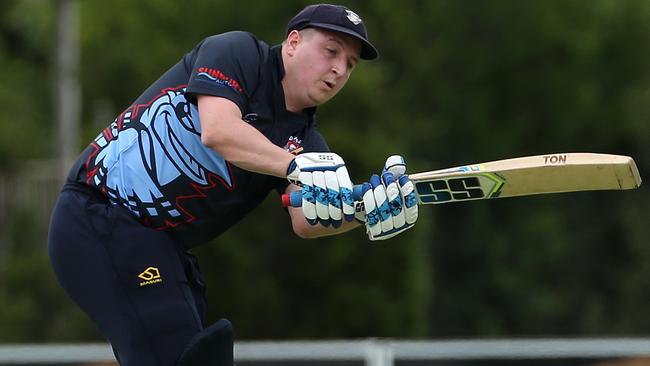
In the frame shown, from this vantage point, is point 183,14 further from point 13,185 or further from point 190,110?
point 190,110

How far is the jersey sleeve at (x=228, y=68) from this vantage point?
3.51 m

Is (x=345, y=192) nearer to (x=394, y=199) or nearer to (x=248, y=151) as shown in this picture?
(x=394, y=199)

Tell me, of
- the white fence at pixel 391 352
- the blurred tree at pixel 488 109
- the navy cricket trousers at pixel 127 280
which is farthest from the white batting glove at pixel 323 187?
the blurred tree at pixel 488 109

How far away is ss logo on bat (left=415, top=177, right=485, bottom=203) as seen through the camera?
359 centimetres

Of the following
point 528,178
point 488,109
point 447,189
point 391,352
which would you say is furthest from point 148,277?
point 488,109

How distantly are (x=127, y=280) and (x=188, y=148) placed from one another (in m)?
0.39

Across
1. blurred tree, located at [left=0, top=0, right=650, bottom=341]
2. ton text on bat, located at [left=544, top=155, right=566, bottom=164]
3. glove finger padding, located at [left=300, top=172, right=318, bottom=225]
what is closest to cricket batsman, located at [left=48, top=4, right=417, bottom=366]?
glove finger padding, located at [left=300, top=172, right=318, bottom=225]

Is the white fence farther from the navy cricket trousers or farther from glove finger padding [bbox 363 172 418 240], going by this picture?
glove finger padding [bbox 363 172 418 240]

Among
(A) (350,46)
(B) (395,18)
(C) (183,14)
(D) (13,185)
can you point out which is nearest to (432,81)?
(B) (395,18)

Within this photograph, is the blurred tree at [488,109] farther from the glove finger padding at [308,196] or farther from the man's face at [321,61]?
the glove finger padding at [308,196]

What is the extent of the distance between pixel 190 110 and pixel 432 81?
12455mm

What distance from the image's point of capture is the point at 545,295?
50.6 ft

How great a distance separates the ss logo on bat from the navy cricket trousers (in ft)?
2.30

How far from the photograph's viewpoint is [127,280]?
142 inches
